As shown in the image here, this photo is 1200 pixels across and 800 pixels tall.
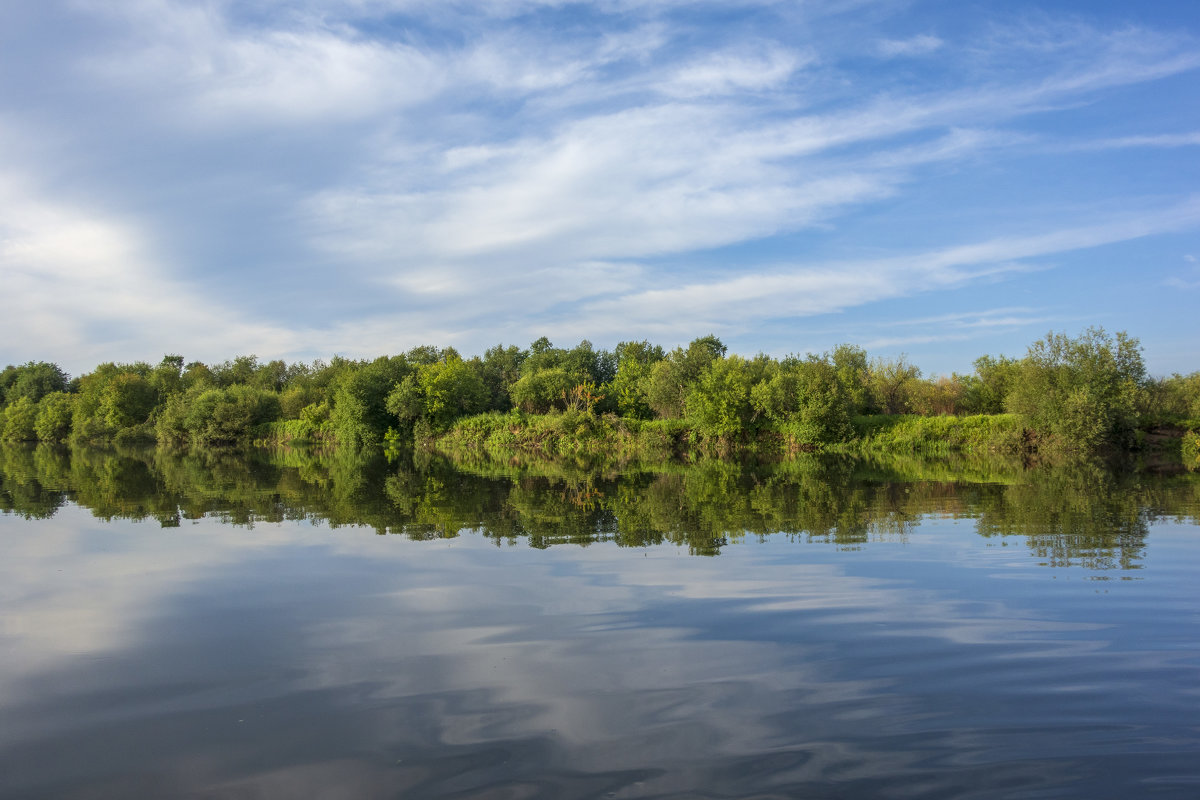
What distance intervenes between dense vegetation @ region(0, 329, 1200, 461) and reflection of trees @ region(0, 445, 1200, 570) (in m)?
12.1

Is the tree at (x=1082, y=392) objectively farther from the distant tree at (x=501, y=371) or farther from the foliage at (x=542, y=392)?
the distant tree at (x=501, y=371)

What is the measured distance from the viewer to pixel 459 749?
475 centimetres

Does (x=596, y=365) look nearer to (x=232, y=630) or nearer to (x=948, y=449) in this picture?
(x=948, y=449)

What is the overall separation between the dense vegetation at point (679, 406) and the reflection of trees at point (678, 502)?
12.1m

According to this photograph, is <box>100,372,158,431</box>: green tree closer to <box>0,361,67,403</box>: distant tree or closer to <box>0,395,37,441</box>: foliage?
<box>0,395,37,441</box>: foliage

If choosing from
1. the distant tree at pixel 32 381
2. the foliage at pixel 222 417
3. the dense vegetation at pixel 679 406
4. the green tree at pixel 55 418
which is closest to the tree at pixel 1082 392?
the dense vegetation at pixel 679 406

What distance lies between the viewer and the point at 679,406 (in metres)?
56.6

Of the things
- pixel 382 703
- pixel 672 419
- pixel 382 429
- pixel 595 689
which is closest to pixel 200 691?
pixel 382 703

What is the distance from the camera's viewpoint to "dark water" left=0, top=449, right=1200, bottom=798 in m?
4.46

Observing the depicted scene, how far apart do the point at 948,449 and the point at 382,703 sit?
45.3 meters

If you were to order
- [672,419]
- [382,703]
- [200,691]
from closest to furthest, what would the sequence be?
[382,703], [200,691], [672,419]

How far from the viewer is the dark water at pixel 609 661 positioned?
4461mm

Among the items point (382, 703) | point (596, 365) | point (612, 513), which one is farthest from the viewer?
point (596, 365)

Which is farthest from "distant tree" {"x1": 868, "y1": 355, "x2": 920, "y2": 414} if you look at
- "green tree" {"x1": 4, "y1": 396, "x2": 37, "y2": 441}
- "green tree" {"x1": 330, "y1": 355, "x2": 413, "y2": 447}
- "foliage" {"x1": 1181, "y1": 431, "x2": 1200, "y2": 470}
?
"green tree" {"x1": 4, "y1": 396, "x2": 37, "y2": 441}
